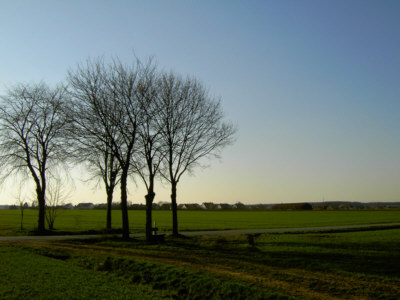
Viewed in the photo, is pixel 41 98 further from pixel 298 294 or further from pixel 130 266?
pixel 298 294

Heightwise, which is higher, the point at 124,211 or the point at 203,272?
the point at 124,211

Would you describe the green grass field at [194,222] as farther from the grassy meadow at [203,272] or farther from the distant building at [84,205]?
the distant building at [84,205]

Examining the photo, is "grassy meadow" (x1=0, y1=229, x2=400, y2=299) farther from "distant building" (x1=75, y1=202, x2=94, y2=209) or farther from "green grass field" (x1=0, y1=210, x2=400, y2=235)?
"distant building" (x1=75, y1=202, x2=94, y2=209)

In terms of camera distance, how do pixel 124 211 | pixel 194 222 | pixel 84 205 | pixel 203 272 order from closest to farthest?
pixel 203 272, pixel 124 211, pixel 194 222, pixel 84 205

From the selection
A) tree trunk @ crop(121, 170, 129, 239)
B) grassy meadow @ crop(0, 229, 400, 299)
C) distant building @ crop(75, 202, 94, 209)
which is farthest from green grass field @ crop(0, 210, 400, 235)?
distant building @ crop(75, 202, 94, 209)

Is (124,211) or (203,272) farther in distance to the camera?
(124,211)

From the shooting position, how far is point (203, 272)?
15.0 m

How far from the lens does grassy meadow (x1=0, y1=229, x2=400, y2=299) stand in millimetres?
12055

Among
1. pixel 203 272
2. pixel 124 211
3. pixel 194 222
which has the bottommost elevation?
pixel 194 222

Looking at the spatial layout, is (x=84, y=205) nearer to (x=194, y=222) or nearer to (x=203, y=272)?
(x=194, y=222)

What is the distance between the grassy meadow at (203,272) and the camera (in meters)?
12.1

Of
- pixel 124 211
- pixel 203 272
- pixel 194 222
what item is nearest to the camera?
pixel 203 272

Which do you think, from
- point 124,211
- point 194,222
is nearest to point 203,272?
point 124,211

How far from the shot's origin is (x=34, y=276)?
46.2ft
